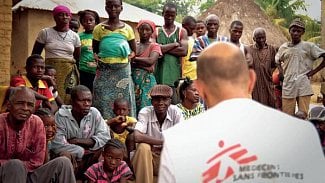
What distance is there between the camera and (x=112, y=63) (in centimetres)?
705

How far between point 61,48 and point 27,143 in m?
2.23

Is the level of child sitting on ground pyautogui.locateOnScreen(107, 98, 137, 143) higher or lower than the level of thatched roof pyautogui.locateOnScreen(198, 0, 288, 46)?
lower

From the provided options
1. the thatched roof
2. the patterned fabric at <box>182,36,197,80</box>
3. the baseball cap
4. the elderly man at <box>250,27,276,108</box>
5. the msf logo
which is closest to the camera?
the msf logo

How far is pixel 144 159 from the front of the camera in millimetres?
5965

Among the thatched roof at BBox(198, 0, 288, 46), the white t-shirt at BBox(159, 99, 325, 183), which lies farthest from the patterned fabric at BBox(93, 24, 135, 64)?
the thatched roof at BBox(198, 0, 288, 46)

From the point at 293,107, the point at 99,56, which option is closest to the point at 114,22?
the point at 99,56

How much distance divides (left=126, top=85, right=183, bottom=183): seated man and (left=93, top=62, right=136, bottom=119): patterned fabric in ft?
2.32

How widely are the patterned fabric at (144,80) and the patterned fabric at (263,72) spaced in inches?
69.6

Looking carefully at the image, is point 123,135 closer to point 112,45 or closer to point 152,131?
point 152,131

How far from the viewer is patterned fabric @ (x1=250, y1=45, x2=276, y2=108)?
8.57 meters

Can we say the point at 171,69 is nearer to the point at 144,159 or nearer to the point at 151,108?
the point at 151,108

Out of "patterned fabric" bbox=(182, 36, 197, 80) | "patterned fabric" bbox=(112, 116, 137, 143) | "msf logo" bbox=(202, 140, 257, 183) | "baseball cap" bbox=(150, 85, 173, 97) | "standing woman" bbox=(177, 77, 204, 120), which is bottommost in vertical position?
"patterned fabric" bbox=(112, 116, 137, 143)

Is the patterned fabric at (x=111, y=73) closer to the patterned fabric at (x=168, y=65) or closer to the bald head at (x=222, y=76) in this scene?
the patterned fabric at (x=168, y=65)

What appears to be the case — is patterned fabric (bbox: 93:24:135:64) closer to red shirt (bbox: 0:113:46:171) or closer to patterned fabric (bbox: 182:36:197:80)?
patterned fabric (bbox: 182:36:197:80)
